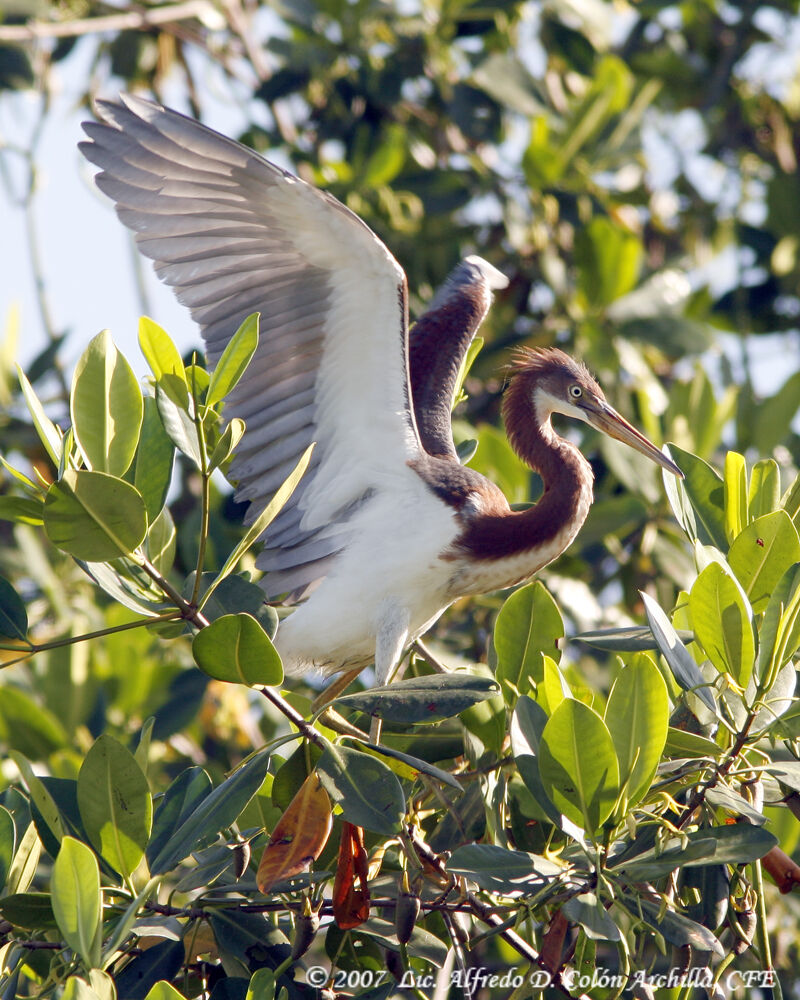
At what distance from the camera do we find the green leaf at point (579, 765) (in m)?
1.65

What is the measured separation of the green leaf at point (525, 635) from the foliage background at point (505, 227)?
128cm

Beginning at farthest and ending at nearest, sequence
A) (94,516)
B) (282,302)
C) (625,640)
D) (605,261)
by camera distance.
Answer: (605,261), (282,302), (625,640), (94,516)

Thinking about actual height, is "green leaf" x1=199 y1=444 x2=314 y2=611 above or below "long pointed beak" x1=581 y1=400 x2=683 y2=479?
above

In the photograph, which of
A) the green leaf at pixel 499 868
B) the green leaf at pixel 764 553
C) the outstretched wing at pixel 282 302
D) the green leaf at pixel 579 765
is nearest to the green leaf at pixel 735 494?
the green leaf at pixel 764 553

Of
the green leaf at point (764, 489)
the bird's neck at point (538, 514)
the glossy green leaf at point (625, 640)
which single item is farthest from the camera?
the bird's neck at point (538, 514)

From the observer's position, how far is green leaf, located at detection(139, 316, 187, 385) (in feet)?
5.97

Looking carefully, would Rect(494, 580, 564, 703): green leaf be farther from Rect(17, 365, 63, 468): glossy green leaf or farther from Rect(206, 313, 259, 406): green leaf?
Rect(17, 365, 63, 468): glossy green leaf

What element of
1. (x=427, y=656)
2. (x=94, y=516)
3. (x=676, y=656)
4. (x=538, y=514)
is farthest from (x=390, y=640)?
(x=94, y=516)

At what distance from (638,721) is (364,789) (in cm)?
42

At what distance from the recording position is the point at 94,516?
1.59 metres

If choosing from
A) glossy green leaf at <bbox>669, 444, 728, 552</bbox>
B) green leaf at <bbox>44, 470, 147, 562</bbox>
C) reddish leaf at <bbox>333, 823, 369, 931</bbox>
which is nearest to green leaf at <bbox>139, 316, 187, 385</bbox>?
green leaf at <bbox>44, 470, 147, 562</bbox>

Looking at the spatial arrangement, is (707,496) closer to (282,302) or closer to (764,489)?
(764,489)

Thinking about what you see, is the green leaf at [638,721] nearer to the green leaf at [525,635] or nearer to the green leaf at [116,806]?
the green leaf at [525,635]

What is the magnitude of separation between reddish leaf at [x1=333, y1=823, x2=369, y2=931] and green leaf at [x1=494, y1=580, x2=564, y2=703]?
0.39 m
